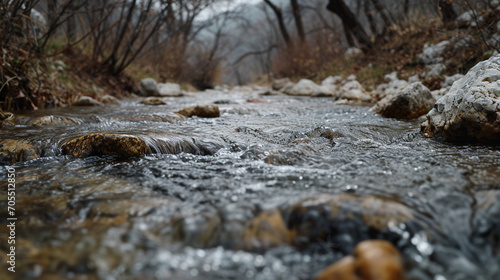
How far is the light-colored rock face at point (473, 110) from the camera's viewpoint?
7.67 ft

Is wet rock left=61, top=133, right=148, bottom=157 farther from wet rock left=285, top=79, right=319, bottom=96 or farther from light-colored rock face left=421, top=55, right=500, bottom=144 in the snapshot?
wet rock left=285, top=79, right=319, bottom=96

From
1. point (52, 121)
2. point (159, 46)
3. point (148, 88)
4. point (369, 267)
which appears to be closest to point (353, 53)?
point (159, 46)

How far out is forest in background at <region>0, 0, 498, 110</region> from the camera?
448cm

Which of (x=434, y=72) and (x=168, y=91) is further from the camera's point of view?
(x=168, y=91)

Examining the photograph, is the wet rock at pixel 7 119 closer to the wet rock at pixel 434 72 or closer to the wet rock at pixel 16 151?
the wet rock at pixel 16 151

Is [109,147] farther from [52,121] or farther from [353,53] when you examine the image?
[353,53]

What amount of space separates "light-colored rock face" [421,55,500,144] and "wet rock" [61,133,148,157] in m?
2.62

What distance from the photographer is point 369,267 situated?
0.82m

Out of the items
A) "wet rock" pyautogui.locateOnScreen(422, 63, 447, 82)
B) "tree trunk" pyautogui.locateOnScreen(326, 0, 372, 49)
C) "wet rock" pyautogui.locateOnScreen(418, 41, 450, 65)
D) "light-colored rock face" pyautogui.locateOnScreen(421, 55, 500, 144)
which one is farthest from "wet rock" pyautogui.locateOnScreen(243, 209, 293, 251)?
"tree trunk" pyautogui.locateOnScreen(326, 0, 372, 49)

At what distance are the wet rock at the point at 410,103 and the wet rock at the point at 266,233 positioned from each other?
3.55 metres

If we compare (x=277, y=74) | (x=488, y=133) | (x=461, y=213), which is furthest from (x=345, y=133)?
(x=277, y=74)

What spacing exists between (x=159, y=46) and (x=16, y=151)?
402 inches

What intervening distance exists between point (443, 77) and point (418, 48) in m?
2.71

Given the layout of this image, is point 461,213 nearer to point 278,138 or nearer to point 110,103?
point 278,138
